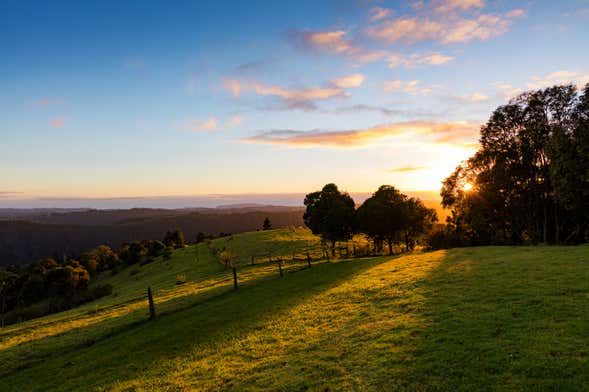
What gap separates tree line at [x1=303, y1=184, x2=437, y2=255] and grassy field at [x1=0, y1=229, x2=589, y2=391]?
81.1 feet

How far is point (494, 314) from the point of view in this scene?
51.9 feet

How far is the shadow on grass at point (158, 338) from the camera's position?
17156 mm

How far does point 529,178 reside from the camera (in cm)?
5106

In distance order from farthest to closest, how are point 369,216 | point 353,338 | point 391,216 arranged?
point 391,216 < point 369,216 < point 353,338

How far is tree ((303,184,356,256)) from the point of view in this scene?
187ft

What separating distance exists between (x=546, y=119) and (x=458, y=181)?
1573cm

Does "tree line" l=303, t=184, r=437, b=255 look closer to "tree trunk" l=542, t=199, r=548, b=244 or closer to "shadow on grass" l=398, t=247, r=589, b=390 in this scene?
"tree trunk" l=542, t=199, r=548, b=244

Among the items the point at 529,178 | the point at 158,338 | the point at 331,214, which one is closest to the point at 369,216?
the point at 331,214

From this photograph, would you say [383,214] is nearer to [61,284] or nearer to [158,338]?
[158,338]

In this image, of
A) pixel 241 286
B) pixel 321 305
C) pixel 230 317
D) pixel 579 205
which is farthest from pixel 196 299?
pixel 579 205

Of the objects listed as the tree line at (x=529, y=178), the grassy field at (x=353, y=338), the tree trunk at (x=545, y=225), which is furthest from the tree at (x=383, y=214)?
the grassy field at (x=353, y=338)

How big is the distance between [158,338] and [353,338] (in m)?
13.7

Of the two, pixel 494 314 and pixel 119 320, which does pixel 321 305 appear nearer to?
pixel 494 314

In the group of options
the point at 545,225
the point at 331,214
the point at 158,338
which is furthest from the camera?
the point at 331,214
